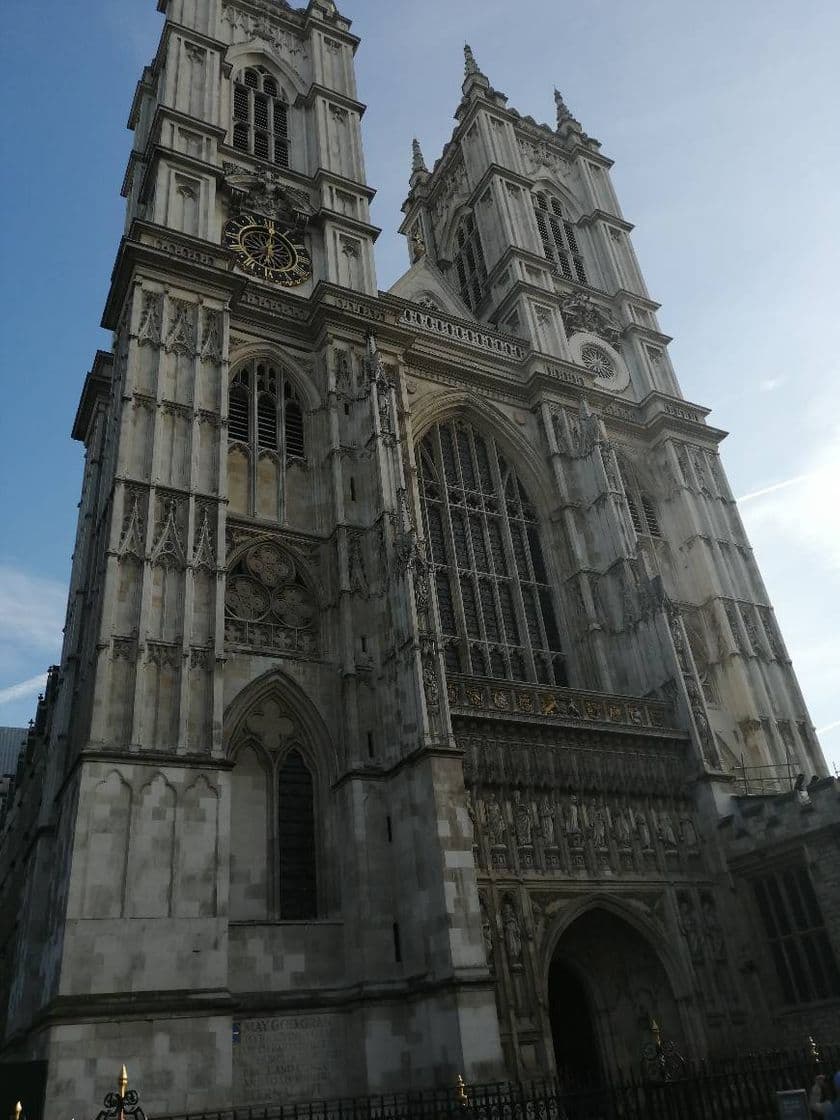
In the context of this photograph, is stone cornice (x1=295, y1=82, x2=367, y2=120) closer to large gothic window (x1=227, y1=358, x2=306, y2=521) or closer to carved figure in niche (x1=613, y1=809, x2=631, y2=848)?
large gothic window (x1=227, y1=358, x2=306, y2=521)

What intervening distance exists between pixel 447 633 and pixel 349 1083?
34.9 ft

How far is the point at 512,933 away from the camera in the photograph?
17.0m

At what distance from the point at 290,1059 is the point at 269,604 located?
9.15 m

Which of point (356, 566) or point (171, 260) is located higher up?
point (171, 260)

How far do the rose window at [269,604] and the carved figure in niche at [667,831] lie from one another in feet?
29.2

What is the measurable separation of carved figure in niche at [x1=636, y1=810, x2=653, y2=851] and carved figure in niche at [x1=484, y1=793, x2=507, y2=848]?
370 centimetres

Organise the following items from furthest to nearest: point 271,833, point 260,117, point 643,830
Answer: point 260,117, point 643,830, point 271,833

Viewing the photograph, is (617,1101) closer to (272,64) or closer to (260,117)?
(260,117)

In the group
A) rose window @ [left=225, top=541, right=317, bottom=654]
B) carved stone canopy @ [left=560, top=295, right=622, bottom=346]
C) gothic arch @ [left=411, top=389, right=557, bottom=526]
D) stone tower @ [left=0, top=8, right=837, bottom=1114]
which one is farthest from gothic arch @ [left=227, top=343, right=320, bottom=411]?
carved stone canopy @ [left=560, top=295, right=622, bottom=346]

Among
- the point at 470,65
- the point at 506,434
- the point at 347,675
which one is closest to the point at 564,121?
the point at 470,65

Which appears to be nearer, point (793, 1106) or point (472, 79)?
point (793, 1106)

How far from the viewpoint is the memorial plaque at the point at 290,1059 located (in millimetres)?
15070

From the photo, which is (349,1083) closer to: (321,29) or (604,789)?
(604,789)

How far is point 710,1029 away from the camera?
59.5ft
